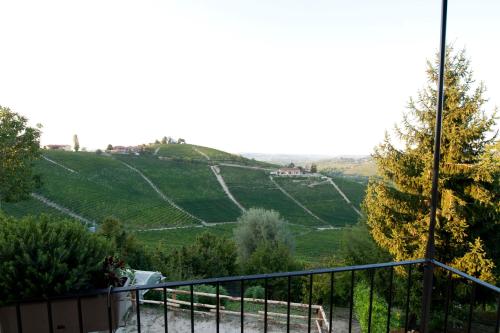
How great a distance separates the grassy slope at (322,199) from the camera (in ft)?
147

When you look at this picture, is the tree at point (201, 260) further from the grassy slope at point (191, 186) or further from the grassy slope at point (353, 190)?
the grassy slope at point (353, 190)

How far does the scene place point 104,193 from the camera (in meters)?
37.9

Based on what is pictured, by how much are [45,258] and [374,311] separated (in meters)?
10.2

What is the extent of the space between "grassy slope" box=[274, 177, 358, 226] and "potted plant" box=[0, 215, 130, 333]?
40960mm

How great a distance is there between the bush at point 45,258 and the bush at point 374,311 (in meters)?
8.80

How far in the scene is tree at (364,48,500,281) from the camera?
8398mm

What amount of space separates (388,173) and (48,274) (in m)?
9.82

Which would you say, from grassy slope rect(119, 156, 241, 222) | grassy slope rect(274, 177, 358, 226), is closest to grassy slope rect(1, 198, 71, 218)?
grassy slope rect(119, 156, 241, 222)

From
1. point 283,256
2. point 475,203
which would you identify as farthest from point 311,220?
point 475,203

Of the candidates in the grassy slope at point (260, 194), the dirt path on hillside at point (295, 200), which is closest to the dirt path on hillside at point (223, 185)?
the grassy slope at point (260, 194)

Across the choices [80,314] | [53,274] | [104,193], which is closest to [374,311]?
[80,314]

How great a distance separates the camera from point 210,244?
20.5 meters

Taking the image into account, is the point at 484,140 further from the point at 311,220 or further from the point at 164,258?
the point at 311,220

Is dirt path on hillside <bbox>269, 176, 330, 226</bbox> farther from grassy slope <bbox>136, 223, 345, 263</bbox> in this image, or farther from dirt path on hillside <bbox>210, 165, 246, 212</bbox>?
dirt path on hillside <bbox>210, 165, 246, 212</bbox>
